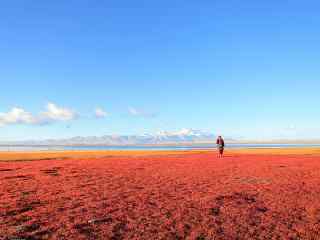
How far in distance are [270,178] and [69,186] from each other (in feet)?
40.5

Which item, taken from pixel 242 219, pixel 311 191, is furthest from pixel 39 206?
pixel 311 191

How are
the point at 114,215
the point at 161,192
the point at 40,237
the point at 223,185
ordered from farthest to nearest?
the point at 223,185 < the point at 161,192 < the point at 114,215 < the point at 40,237

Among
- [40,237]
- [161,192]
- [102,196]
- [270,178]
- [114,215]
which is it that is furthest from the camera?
[270,178]

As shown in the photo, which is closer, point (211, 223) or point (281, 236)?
point (281, 236)

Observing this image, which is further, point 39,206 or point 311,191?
point 311,191

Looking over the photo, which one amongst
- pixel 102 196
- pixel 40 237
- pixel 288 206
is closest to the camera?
pixel 40 237

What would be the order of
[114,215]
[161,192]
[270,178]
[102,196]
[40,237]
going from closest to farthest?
[40,237] < [114,215] < [102,196] < [161,192] < [270,178]

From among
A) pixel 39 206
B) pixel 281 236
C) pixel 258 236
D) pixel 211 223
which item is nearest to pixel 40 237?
pixel 39 206

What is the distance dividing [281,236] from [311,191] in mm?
7409

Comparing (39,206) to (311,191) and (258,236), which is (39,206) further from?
(311,191)

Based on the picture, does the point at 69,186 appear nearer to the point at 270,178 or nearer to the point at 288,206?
the point at 288,206

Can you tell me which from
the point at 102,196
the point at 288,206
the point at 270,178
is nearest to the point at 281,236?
the point at 288,206

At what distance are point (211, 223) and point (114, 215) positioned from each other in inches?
130

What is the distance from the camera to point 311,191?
14.6 metres
